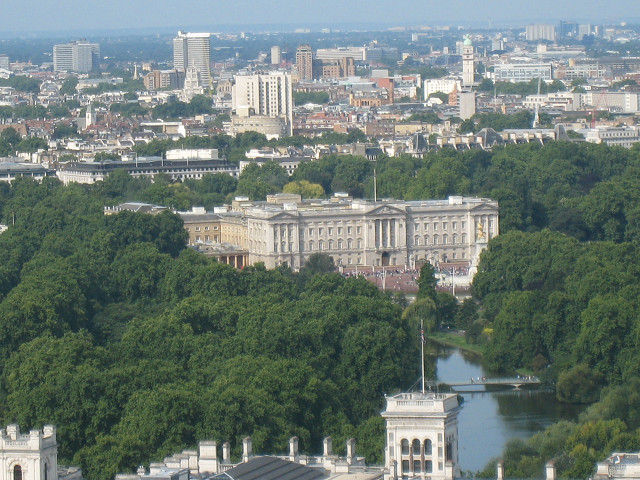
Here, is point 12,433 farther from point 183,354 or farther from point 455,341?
point 455,341

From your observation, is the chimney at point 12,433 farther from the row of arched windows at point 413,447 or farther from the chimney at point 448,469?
the chimney at point 448,469

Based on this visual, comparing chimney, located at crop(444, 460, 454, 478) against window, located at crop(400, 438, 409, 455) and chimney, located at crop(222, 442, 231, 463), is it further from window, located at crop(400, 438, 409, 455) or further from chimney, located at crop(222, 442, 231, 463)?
chimney, located at crop(222, 442, 231, 463)

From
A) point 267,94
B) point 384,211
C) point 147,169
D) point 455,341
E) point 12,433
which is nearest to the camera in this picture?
point 12,433

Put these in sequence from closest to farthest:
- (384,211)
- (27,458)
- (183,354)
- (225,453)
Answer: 1. (27,458)
2. (225,453)
3. (183,354)
4. (384,211)

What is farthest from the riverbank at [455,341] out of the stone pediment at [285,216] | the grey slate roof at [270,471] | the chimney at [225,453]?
the grey slate roof at [270,471]

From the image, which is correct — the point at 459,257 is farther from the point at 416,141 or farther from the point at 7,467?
the point at 7,467

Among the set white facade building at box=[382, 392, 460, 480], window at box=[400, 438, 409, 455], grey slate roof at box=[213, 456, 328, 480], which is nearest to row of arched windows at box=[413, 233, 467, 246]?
grey slate roof at box=[213, 456, 328, 480]

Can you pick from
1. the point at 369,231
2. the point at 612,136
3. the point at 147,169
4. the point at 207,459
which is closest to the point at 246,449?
the point at 207,459
